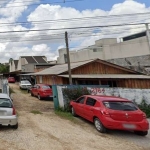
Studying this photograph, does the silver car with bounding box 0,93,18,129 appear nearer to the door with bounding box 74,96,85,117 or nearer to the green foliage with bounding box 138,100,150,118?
the door with bounding box 74,96,85,117

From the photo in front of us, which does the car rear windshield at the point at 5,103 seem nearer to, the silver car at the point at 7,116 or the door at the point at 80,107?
the silver car at the point at 7,116

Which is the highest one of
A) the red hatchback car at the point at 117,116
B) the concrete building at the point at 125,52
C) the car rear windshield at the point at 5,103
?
the concrete building at the point at 125,52

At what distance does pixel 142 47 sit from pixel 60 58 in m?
27.1

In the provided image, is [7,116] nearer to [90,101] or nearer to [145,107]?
[90,101]

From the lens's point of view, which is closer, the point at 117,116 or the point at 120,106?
the point at 117,116

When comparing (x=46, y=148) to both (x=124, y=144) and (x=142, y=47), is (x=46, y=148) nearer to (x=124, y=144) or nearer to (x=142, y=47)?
(x=124, y=144)

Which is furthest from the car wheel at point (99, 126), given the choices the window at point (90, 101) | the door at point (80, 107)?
the door at point (80, 107)

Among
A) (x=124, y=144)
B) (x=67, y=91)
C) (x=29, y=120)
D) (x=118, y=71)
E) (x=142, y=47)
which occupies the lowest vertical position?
(x=124, y=144)

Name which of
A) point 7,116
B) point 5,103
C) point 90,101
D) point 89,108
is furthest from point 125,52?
point 7,116

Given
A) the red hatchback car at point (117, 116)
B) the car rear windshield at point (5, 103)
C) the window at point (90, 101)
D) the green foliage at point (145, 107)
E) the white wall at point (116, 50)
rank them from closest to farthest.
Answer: the red hatchback car at point (117, 116) → the car rear windshield at point (5, 103) → the window at point (90, 101) → the green foliage at point (145, 107) → the white wall at point (116, 50)

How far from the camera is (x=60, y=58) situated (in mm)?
59531

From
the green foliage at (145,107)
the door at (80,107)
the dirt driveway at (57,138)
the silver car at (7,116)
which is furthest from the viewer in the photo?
the green foliage at (145,107)

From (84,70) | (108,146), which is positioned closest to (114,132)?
(108,146)

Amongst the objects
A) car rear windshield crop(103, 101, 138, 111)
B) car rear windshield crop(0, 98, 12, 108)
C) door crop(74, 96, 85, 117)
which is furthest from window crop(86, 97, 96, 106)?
car rear windshield crop(0, 98, 12, 108)
